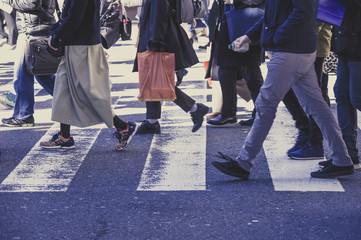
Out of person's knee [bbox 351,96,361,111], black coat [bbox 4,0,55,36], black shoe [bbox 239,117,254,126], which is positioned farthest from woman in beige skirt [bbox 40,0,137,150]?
person's knee [bbox 351,96,361,111]

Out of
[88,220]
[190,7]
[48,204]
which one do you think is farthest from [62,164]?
[190,7]

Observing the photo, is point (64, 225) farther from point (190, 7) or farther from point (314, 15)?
point (190, 7)

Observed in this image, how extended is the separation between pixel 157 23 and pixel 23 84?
188 cm

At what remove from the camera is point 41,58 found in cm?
727

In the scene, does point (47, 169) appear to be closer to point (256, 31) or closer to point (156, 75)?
point (156, 75)

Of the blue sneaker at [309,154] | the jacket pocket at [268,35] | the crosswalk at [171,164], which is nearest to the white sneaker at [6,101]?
the crosswalk at [171,164]

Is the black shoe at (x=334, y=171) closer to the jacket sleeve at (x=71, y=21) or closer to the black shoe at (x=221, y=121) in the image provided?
the black shoe at (x=221, y=121)

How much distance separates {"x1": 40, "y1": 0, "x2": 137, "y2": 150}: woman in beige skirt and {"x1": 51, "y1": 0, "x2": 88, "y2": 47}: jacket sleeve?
0.01 metres

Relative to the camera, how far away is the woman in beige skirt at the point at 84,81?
6.39 meters

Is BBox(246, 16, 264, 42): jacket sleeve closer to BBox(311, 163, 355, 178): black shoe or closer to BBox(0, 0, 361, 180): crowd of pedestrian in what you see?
BBox(0, 0, 361, 180): crowd of pedestrian

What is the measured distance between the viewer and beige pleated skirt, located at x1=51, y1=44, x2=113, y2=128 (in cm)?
646

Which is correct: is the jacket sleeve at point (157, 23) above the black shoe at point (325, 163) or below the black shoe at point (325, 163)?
above

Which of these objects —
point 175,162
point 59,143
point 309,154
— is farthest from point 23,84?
point 309,154

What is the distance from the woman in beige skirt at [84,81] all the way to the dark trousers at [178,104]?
2.47 ft
